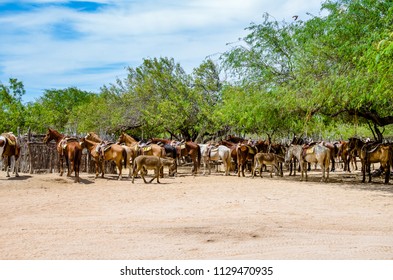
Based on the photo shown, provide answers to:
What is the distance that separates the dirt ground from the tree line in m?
3.28

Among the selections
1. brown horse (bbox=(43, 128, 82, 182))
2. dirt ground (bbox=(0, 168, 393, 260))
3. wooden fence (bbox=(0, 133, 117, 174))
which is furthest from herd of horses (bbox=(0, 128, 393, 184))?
dirt ground (bbox=(0, 168, 393, 260))

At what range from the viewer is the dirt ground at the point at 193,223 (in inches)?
263

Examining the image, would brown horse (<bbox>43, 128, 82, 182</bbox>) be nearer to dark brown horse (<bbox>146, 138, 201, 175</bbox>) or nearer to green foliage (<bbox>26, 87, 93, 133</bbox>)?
dark brown horse (<bbox>146, 138, 201, 175</bbox>)

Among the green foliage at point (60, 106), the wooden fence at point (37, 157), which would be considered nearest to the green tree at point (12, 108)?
the green foliage at point (60, 106)

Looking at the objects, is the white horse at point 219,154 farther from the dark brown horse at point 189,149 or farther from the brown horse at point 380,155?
the brown horse at point 380,155

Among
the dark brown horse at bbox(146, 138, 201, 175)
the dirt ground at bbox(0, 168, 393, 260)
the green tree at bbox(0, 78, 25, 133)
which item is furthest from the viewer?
the green tree at bbox(0, 78, 25, 133)

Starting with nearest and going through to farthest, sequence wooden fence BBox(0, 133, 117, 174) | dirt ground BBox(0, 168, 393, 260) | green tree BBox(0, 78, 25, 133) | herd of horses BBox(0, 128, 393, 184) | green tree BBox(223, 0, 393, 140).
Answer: dirt ground BBox(0, 168, 393, 260) → green tree BBox(223, 0, 393, 140) → herd of horses BBox(0, 128, 393, 184) → wooden fence BBox(0, 133, 117, 174) → green tree BBox(0, 78, 25, 133)

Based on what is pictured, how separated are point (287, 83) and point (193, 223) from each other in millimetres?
10518

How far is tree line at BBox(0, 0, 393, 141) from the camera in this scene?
1391 centimetres

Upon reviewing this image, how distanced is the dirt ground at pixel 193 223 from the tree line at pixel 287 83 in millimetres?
3283

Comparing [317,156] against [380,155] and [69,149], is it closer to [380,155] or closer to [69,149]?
[380,155]

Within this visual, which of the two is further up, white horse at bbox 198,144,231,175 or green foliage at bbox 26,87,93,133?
green foliage at bbox 26,87,93,133

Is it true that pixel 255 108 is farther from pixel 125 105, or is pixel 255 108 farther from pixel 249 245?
pixel 125 105

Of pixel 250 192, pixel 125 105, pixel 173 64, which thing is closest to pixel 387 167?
pixel 250 192
